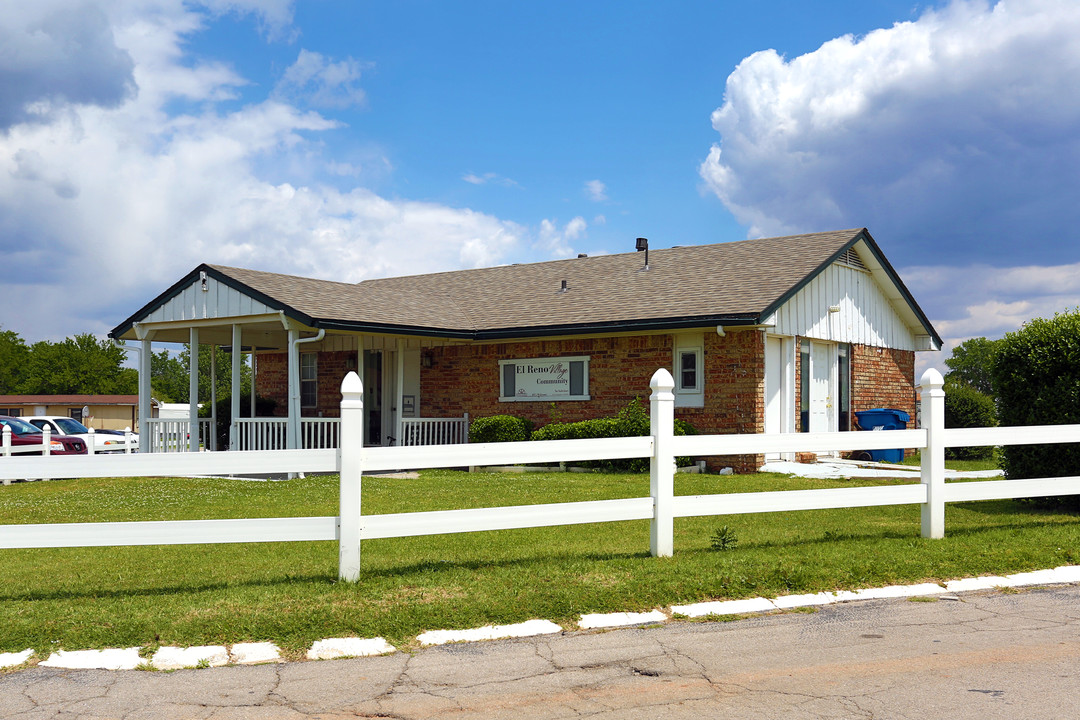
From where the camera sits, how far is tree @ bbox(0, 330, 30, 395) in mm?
79875

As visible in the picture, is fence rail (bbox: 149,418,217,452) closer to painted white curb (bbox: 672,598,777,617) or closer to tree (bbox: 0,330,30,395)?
painted white curb (bbox: 672,598,777,617)

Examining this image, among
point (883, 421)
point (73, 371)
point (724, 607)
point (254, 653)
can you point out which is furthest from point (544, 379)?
point (73, 371)

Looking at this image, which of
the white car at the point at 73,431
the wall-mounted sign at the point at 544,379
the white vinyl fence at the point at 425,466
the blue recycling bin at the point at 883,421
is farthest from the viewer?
the white car at the point at 73,431

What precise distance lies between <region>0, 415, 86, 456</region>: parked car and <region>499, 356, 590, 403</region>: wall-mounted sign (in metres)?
10.7

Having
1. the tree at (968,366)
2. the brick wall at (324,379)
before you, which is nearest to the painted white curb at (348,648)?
the brick wall at (324,379)

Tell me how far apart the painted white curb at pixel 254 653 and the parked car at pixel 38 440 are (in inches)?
740

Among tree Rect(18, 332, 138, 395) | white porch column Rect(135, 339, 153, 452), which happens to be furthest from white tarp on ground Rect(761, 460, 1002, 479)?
tree Rect(18, 332, 138, 395)

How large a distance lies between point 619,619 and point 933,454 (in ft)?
12.4

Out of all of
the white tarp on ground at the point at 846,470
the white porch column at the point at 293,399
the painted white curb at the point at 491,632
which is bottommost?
the painted white curb at the point at 491,632

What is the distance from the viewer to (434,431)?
19562mm

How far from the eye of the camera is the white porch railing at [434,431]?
19.1m

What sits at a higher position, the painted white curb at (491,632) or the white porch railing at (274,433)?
the white porch railing at (274,433)

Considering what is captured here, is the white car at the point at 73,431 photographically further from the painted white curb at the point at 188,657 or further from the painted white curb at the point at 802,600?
the painted white curb at the point at 802,600

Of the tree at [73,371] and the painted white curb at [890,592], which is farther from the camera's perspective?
the tree at [73,371]
